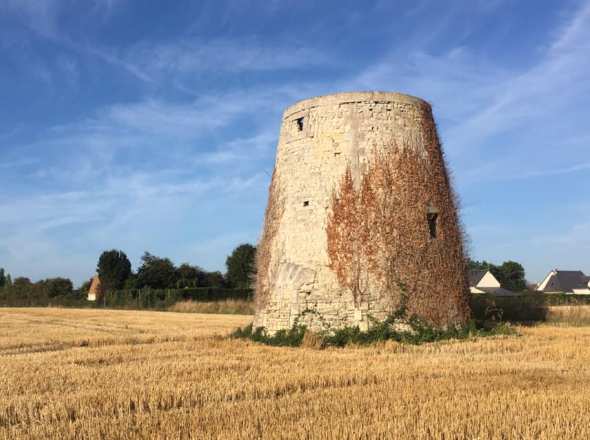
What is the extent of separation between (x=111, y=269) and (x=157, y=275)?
943 cm

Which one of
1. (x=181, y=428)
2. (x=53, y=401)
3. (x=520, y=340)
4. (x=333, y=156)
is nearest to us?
(x=181, y=428)

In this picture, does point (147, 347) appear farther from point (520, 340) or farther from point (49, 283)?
point (49, 283)

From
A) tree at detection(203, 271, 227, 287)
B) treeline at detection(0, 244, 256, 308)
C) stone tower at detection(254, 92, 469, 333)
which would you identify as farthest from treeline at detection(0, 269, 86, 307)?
stone tower at detection(254, 92, 469, 333)

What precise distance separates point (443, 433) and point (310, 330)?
913 centimetres

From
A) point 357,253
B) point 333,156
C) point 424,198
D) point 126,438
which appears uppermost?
point 333,156

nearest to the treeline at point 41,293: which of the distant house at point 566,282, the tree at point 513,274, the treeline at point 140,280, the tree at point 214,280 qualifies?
the treeline at point 140,280

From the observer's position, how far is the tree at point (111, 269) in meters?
76.3

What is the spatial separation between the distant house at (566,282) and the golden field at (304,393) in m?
69.1

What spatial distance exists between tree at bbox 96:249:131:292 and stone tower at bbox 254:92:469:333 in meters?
64.0

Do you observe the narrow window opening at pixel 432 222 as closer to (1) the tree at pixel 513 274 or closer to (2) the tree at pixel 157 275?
(2) the tree at pixel 157 275

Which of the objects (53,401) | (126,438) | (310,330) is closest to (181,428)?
(126,438)

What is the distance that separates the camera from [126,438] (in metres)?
5.73

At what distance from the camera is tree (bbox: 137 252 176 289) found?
229ft

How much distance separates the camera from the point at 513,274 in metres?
109
